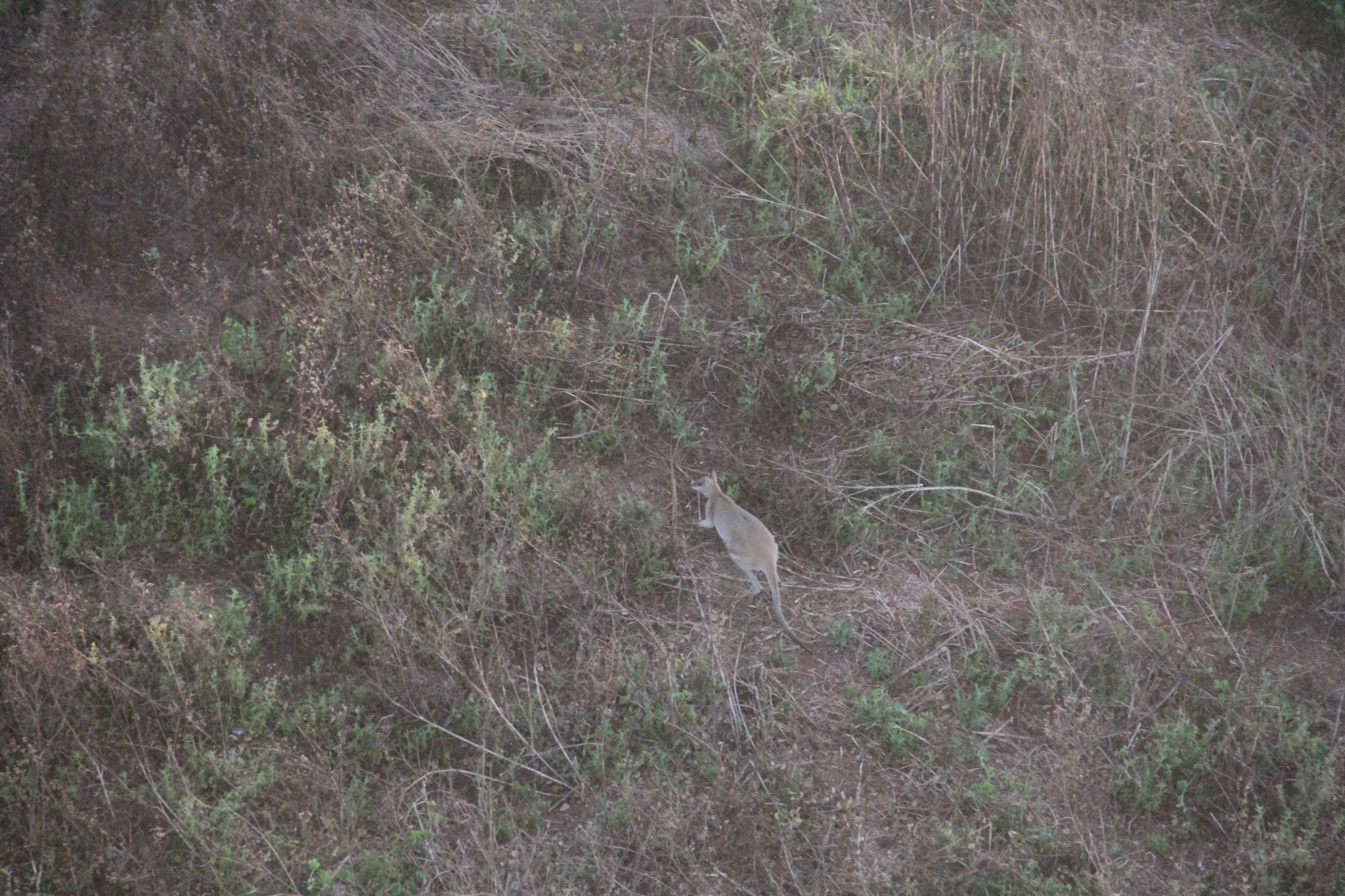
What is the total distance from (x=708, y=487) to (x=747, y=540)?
35cm

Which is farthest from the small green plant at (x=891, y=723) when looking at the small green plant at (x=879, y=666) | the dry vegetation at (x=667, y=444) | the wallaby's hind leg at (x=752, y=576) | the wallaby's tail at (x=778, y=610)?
the wallaby's hind leg at (x=752, y=576)

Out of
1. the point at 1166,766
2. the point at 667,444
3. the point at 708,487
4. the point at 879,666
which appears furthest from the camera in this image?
the point at 667,444

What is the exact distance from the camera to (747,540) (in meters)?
4.98

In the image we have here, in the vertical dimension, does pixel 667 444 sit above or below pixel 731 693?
above

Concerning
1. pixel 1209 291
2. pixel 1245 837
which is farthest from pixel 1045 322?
pixel 1245 837

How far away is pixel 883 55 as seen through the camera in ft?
22.2

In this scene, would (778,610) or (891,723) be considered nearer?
(891,723)

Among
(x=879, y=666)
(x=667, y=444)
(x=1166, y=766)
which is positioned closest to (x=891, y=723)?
(x=879, y=666)

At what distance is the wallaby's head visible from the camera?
5.17 meters

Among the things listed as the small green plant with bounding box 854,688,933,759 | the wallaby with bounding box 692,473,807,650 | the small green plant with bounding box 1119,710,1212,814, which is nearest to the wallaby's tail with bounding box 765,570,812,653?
the wallaby with bounding box 692,473,807,650

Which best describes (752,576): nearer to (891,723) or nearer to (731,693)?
(731,693)

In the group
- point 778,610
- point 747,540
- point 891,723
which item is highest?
point 747,540

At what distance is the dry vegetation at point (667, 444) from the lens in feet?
13.5

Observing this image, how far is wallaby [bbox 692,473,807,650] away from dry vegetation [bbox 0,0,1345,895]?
5.0 inches
